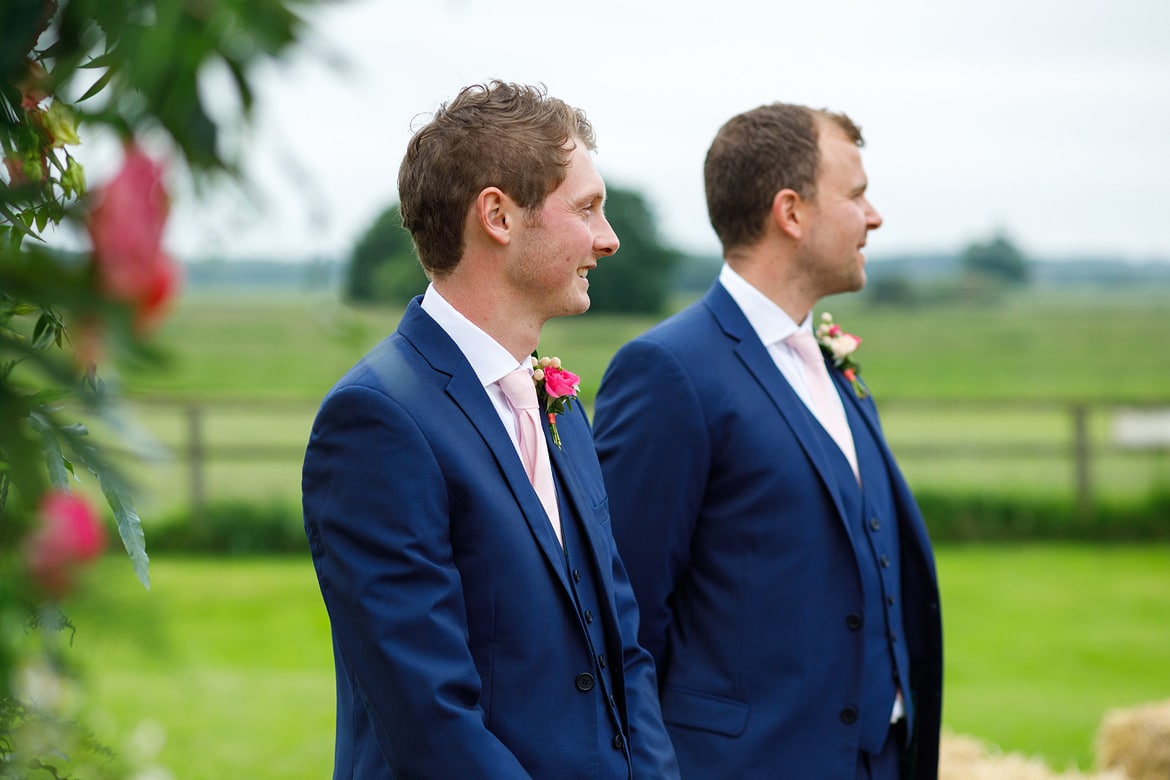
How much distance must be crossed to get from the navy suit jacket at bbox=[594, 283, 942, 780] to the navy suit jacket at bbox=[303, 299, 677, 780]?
2.11 feet

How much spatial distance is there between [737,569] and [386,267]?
103 cm

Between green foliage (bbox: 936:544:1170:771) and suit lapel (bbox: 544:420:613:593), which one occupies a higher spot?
suit lapel (bbox: 544:420:613:593)

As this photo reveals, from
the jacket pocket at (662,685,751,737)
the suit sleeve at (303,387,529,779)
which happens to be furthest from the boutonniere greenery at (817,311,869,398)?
the suit sleeve at (303,387,529,779)

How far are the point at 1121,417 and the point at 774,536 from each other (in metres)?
11.6

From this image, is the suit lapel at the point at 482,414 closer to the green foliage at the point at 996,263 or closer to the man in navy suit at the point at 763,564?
the man in navy suit at the point at 763,564

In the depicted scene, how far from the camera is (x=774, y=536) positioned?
277 centimetres

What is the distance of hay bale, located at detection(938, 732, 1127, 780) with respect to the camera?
4312 mm

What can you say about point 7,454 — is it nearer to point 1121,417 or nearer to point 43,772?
point 43,772

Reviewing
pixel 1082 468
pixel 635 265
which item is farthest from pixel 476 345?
pixel 1082 468

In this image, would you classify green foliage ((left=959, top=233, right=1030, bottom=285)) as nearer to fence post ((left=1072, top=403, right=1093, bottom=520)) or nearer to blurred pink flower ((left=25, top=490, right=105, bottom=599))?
fence post ((left=1072, top=403, right=1093, bottom=520))

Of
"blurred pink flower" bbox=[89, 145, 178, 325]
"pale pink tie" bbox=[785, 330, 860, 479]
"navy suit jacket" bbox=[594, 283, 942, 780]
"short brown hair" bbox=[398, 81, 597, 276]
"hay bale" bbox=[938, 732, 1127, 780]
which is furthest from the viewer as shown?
"hay bale" bbox=[938, 732, 1127, 780]

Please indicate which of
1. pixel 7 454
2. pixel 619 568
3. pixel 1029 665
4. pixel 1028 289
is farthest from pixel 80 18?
pixel 1028 289

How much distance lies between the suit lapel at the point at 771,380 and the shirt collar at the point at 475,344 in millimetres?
944

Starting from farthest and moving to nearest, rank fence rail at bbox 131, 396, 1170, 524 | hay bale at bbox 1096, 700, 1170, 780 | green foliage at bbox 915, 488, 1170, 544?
fence rail at bbox 131, 396, 1170, 524, green foliage at bbox 915, 488, 1170, 544, hay bale at bbox 1096, 700, 1170, 780
